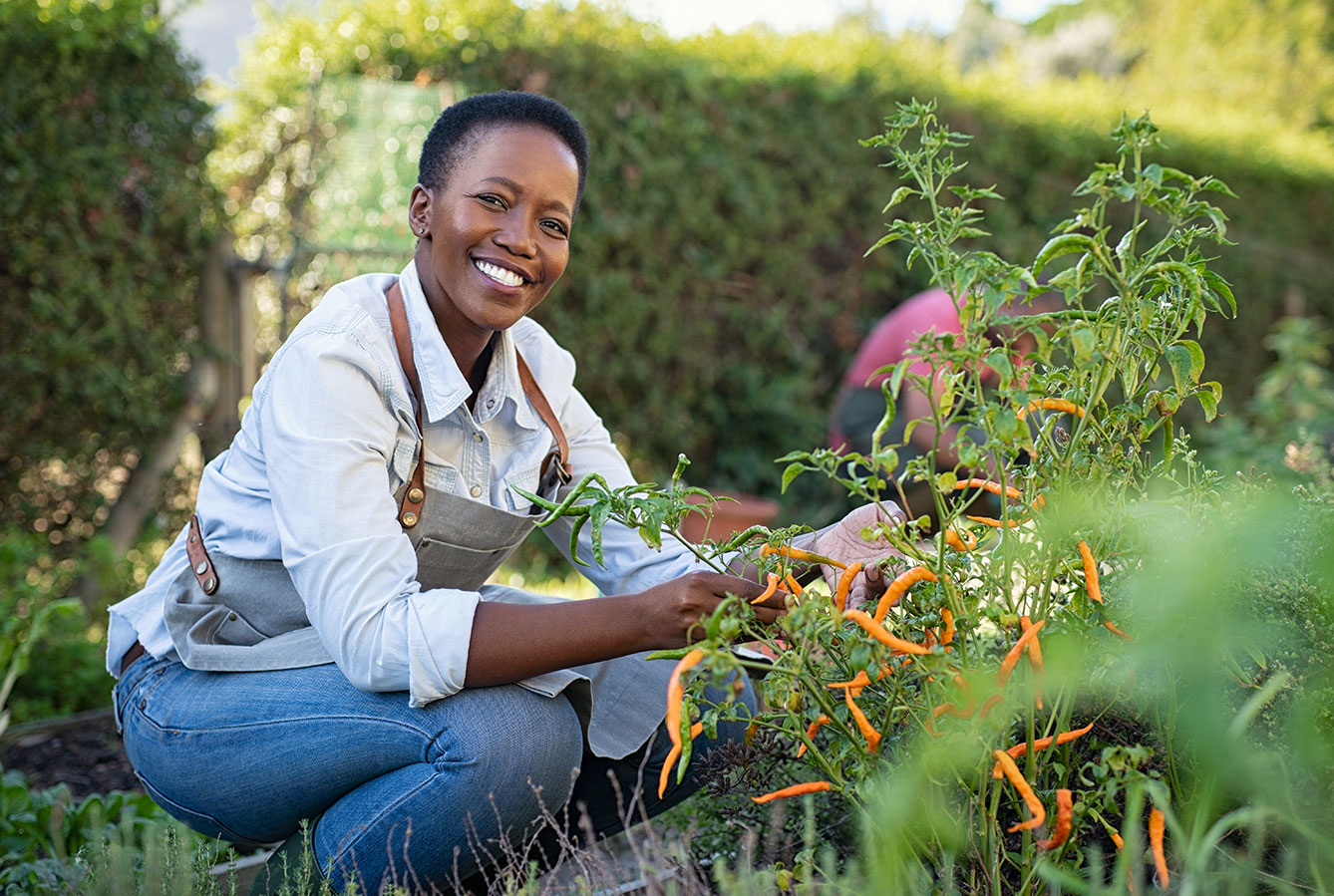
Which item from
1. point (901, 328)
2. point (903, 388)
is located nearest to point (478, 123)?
point (901, 328)

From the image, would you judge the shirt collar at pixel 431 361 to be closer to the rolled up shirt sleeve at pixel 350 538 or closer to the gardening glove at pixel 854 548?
the rolled up shirt sleeve at pixel 350 538

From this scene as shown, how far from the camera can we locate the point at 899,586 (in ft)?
4.43

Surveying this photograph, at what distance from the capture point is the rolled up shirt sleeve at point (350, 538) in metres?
1.66

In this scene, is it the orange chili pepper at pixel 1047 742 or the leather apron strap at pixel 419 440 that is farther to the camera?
the leather apron strap at pixel 419 440

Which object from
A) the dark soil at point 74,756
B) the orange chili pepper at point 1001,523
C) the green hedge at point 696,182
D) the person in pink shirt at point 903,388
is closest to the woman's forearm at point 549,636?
the orange chili pepper at point 1001,523

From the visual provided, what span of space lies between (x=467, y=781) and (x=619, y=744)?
406 mm

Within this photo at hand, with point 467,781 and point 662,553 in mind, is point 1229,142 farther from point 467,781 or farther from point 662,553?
point 467,781

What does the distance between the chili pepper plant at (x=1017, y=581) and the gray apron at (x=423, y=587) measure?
24.4 inches

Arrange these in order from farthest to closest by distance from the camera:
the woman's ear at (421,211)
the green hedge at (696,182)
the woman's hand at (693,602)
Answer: the green hedge at (696,182) < the woman's ear at (421,211) < the woman's hand at (693,602)

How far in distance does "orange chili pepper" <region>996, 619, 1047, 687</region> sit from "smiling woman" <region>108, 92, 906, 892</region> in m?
0.39

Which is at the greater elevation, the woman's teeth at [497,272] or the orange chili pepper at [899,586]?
the woman's teeth at [497,272]

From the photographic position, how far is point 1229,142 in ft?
26.9

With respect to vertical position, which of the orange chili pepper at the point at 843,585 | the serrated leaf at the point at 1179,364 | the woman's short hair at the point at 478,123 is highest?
the woman's short hair at the point at 478,123

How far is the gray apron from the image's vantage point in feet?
6.26
